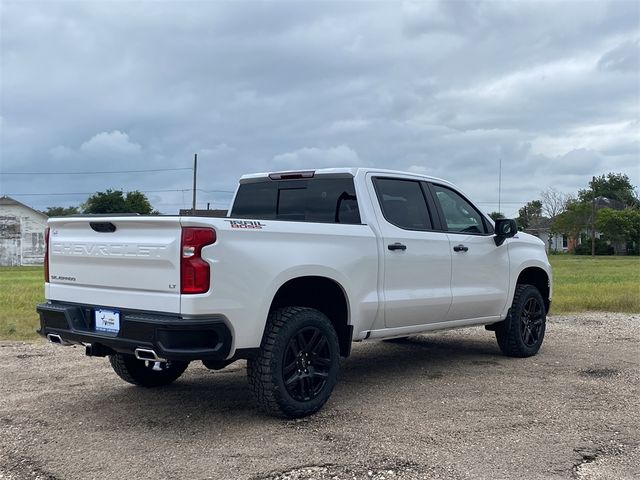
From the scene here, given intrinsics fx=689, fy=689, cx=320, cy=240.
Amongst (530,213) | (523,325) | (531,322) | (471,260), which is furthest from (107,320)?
(530,213)

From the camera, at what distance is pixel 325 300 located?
580 centimetres

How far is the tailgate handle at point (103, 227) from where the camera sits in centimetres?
505

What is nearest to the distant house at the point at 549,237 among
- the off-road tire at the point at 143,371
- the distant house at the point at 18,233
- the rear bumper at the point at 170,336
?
the distant house at the point at 18,233

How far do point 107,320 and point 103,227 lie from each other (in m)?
0.69

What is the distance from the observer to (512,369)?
7262mm

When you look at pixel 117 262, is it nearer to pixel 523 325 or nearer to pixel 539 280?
pixel 523 325

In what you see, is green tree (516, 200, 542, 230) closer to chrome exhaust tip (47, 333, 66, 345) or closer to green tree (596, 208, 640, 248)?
green tree (596, 208, 640, 248)

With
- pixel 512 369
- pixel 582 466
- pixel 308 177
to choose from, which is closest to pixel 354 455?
pixel 582 466

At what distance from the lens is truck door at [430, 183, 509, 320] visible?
22.5ft

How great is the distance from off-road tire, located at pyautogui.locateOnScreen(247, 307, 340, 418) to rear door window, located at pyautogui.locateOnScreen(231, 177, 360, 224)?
46.7 inches

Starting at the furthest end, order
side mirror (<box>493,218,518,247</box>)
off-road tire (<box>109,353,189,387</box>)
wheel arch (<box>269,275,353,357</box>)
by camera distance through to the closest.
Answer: side mirror (<box>493,218,518,247</box>)
off-road tire (<box>109,353,189,387</box>)
wheel arch (<box>269,275,353,357</box>)

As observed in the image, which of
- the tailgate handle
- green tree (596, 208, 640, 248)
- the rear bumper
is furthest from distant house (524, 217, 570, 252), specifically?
the rear bumper

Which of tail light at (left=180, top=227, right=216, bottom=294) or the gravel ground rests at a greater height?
tail light at (left=180, top=227, right=216, bottom=294)

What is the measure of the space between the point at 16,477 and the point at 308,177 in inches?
138
